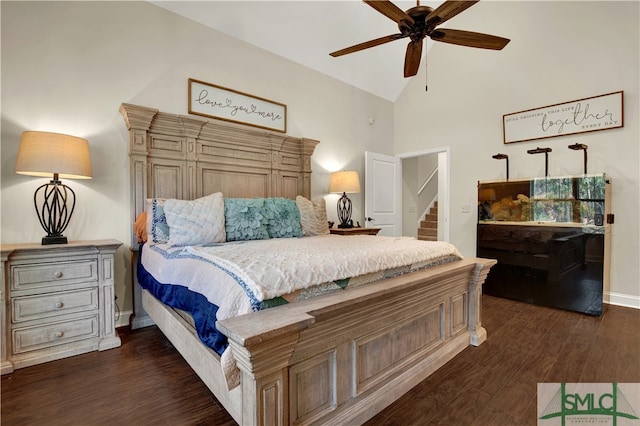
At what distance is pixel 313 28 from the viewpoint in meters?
3.62

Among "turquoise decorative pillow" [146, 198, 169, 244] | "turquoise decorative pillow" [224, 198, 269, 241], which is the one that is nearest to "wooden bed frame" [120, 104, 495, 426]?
"turquoise decorative pillow" [146, 198, 169, 244]

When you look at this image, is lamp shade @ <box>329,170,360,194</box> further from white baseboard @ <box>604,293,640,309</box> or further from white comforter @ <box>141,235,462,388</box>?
white baseboard @ <box>604,293,640,309</box>

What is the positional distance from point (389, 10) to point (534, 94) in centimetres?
276

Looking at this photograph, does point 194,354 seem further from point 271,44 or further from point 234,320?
point 271,44

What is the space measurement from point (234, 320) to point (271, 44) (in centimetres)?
343

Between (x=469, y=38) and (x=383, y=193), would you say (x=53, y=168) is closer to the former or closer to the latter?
(x=469, y=38)

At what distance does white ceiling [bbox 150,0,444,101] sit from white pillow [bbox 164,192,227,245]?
6.50 feet

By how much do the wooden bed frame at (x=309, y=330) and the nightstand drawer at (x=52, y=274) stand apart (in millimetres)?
477

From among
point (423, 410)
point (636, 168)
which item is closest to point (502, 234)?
point (636, 168)

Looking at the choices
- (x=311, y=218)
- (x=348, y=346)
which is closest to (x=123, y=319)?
(x=311, y=218)

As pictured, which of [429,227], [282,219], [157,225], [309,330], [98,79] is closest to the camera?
[309,330]

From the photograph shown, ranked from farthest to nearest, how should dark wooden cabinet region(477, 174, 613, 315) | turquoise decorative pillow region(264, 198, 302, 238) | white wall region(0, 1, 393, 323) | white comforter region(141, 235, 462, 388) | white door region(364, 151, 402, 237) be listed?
white door region(364, 151, 402, 237)
dark wooden cabinet region(477, 174, 613, 315)
turquoise decorative pillow region(264, 198, 302, 238)
white wall region(0, 1, 393, 323)
white comforter region(141, 235, 462, 388)

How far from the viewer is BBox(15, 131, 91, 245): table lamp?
2029 millimetres

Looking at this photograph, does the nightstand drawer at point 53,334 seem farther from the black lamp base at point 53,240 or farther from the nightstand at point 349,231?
the nightstand at point 349,231
